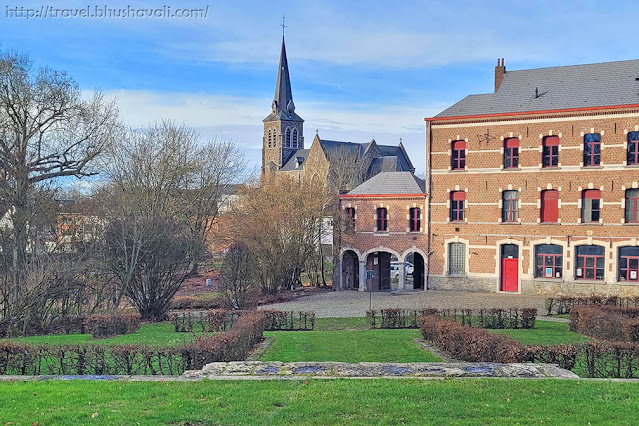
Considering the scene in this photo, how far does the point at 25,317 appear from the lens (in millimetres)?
23922

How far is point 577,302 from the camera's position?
28.8 meters

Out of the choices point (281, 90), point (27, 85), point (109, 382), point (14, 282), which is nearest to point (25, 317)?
point (14, 282)

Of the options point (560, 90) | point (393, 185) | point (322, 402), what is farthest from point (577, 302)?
point (322, 402)

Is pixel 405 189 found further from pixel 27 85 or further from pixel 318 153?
pixel 318 153

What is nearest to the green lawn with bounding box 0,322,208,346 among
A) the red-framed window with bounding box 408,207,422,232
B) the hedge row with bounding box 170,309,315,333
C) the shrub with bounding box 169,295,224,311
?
the hedge row with bounding box 170,309,315,333

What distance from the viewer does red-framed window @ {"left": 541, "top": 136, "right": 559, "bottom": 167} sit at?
36.0 m

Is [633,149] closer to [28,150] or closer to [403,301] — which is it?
[403,301]

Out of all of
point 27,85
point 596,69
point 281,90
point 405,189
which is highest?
point 281,90

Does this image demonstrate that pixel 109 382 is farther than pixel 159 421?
Yes

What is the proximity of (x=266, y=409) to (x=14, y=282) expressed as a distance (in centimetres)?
1811

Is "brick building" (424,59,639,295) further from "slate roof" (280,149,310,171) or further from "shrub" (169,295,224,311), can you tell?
"slate roof" (280,149,310,171)

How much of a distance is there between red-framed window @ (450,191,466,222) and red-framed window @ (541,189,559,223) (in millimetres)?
4362

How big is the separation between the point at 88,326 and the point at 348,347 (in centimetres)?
1036

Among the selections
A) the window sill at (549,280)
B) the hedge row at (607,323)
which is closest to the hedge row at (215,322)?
the hedge row at (607,323)
